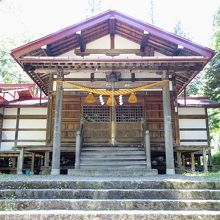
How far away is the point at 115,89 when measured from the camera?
39.8 feet

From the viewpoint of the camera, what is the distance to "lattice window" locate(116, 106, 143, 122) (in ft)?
41.9

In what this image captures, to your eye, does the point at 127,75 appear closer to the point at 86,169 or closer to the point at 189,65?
the point at 189,65

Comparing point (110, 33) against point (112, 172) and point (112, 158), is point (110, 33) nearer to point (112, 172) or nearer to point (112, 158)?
point (112, 158)

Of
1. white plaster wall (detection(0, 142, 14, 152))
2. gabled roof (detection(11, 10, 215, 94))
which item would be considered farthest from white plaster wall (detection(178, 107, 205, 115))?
white plaster wall (detection(0, 142, 14, 152))

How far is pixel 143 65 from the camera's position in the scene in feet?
32.7

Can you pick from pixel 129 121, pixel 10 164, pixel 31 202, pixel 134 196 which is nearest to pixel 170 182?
pixel 134 196

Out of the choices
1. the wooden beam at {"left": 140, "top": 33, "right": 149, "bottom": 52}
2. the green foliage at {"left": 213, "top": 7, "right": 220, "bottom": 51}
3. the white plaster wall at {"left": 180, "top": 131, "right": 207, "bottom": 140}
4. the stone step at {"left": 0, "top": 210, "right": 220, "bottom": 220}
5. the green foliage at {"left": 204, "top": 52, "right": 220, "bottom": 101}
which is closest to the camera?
the stone step at {"left": 0, "top": 210, "right": 220, "bottom": 220}

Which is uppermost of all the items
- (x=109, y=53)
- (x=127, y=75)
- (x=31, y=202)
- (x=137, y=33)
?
(x=137, y=33)

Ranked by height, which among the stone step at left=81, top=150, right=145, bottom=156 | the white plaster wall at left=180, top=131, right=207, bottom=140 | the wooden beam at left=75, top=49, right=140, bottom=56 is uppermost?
the wooden beam at left=75, top=49, right=140, bottom=56

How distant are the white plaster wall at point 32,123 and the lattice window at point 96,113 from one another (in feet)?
10.3

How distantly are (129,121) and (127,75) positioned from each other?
2063 millimetres

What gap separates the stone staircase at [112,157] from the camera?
997 cm

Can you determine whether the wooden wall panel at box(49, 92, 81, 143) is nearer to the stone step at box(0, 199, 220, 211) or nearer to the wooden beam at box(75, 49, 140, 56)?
the wooden beam at box(75, 49, 140, 56)

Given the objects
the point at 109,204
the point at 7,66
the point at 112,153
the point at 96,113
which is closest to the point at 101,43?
the point at 96,113
